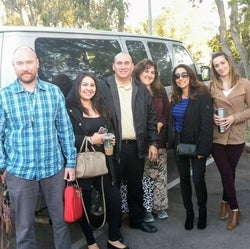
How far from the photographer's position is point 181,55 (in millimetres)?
6918

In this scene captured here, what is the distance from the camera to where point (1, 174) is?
9.77ft

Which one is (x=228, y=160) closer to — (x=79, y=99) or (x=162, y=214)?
(x=162, y=214)

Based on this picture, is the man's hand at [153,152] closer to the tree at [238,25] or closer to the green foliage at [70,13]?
the tree at [238,25]

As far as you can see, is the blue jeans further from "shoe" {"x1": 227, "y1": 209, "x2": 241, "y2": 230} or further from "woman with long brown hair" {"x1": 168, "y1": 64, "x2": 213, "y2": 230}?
"shoe" {"x1": 227, "y1": 209, "x2": 241, "y2": 230}

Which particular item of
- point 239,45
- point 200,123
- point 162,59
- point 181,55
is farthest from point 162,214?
point 239,45

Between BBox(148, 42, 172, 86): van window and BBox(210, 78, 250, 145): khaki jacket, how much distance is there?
1.98 meters

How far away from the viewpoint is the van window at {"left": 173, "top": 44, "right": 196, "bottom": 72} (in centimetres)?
667

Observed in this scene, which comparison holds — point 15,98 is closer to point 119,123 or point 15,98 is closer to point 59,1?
point 119,123

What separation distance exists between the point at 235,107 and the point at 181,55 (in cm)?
319

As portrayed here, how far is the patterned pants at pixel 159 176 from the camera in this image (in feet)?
14.3

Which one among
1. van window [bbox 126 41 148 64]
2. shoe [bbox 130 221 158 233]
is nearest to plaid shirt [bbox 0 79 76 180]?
shoe [bbox 130 221 158 233]

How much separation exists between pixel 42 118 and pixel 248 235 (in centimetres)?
236

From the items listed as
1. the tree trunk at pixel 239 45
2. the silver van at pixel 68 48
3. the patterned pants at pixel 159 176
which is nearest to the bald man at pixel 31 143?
the silver van at pixel 68 48

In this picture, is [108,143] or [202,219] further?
[202,219]
